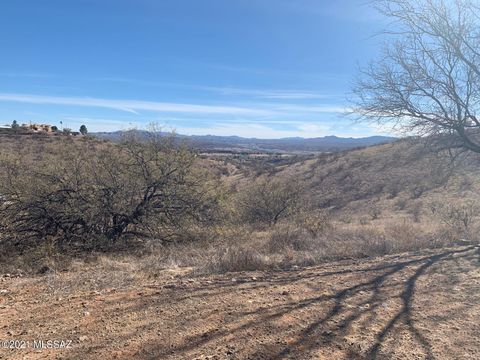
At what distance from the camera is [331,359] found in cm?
366

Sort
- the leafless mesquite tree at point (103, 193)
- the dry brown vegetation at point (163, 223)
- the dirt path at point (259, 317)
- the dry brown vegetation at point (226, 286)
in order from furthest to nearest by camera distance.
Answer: the leafless mesquite tree at point (103, 193)
the dry brown vegetation at point (163, 223)
the dry brown vegetation at point (226, 286)
the dirt path at point (259, 317)

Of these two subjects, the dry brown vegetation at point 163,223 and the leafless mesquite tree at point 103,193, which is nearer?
the dry brown vegetation at point 163,223

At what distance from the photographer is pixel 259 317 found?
4.52 m

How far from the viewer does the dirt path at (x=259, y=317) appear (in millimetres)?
3791

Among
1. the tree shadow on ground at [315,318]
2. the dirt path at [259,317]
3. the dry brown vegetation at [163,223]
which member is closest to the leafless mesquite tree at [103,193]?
the dry brown vegetation at [163,223]

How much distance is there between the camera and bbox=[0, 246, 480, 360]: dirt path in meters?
3.79

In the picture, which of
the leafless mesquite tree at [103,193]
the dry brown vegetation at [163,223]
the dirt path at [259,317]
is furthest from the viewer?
the leafless mesquite tree at [103,193]

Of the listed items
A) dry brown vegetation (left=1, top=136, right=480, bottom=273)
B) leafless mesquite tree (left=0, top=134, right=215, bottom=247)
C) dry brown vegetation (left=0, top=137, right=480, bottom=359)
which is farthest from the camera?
leafless mesquite tree (left=0, top=134, right=215, bottom=247)

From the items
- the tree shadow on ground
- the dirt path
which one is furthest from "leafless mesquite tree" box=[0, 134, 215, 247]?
the tree shadow on ground

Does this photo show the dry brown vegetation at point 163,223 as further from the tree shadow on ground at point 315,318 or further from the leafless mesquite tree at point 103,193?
the tree shadow on ground at point 315,318

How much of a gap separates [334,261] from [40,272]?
18.7 ft

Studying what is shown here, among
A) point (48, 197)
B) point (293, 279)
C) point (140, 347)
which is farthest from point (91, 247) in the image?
point (140, 347)

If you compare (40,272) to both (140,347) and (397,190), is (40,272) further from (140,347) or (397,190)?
(397,190)

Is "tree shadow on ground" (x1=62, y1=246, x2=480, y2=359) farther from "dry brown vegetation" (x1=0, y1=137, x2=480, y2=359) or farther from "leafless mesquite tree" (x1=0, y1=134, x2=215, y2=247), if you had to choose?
"leafless mesquite tree" (x1=0, y1=134, x2=215, y2=247)
